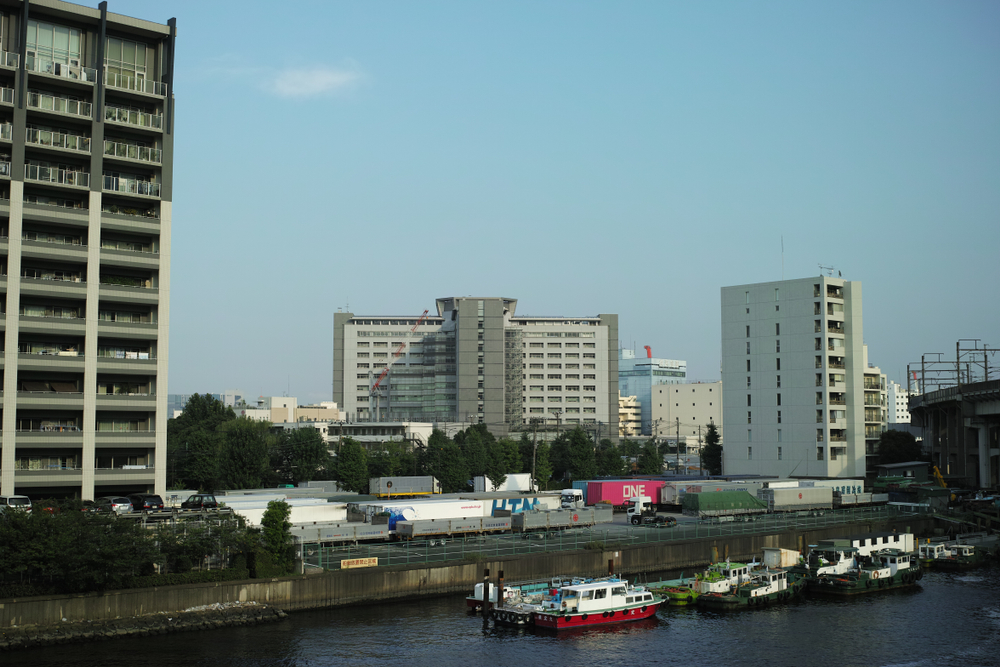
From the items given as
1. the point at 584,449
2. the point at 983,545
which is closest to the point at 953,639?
the point at 983,545

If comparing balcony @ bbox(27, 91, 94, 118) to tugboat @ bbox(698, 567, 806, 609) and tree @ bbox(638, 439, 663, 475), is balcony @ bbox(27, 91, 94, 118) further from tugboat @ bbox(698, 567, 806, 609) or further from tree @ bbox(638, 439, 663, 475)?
tree @ bbox(638, 439, 663, 475)

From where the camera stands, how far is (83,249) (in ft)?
250

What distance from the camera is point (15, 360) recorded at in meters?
72.4

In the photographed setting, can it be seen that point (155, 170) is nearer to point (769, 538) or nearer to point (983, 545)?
point (769, 538)

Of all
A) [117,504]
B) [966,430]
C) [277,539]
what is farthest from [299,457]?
[966,430]

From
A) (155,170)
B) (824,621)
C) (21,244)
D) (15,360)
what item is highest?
(155,170)

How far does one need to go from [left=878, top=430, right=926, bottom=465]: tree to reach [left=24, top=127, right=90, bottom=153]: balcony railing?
119 metres

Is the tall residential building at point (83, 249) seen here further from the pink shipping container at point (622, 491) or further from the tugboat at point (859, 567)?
the tugboat at point (859, 567)

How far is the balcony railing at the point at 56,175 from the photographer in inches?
2926

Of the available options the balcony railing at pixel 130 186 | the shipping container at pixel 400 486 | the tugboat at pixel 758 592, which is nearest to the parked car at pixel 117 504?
the balcony railing at pixel 130 186

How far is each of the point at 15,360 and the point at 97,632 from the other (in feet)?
110

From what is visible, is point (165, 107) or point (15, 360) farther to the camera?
point (165, 107)

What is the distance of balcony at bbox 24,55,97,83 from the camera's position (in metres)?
75.5

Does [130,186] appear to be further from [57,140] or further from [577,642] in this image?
[577,642]
